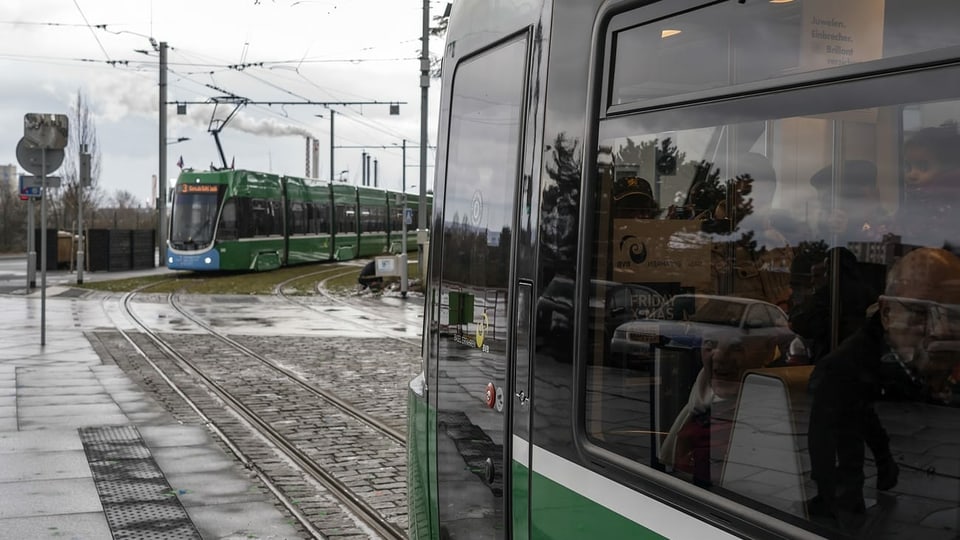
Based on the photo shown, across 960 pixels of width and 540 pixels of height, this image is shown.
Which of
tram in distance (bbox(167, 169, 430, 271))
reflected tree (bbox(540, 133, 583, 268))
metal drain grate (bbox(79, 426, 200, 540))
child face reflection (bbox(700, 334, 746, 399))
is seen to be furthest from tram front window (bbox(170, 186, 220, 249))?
child face reflection (bbox(700, 334, 746, 399))

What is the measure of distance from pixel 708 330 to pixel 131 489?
220 inches

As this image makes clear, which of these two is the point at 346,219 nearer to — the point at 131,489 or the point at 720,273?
the point at 131,489

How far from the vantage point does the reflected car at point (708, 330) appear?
243cm

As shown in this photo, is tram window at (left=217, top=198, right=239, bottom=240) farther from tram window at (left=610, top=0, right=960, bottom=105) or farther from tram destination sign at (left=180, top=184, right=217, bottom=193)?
tram window at (left=610, top=0, right=960, bottom=105)

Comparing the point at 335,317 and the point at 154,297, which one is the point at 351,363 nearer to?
the point at 335,317

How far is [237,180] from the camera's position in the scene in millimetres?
33406

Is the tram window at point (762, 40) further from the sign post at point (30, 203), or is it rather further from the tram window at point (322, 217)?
the tram window at point (322, 217)

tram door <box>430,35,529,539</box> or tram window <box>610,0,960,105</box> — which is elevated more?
tram window <box>610,0,960,105</box>

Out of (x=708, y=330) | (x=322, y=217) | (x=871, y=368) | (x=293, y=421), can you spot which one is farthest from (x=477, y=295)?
(x=322, y=217)

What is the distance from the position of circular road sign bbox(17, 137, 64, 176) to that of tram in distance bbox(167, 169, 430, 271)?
17.2m

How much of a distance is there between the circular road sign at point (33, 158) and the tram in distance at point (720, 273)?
13051 millimetres

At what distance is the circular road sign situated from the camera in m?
15.4

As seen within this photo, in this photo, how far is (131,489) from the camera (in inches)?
286

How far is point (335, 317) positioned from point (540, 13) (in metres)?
18.4
